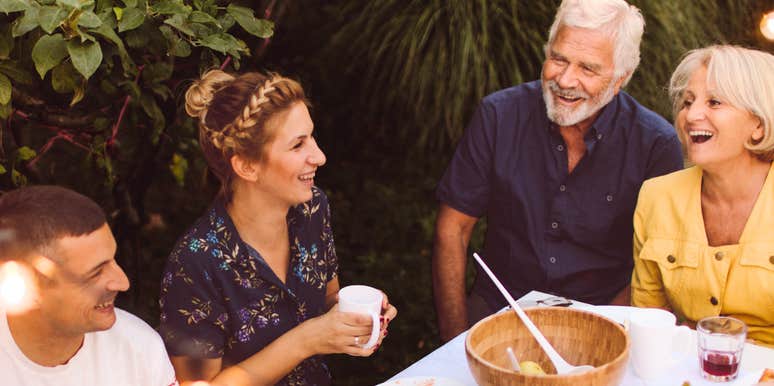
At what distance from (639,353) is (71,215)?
121 centimetres

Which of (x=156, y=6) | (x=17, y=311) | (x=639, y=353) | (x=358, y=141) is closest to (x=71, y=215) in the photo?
(x=17, y=311)

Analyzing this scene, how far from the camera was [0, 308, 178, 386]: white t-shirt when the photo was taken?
170 centimetres

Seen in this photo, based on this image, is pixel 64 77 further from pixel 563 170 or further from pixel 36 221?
pixel 563 170

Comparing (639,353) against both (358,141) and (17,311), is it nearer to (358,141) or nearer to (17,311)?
(17,311)

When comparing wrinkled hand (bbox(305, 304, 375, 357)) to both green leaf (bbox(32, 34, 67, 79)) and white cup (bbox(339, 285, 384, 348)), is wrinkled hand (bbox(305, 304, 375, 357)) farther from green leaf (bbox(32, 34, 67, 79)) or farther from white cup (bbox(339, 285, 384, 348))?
green leaf (bbox(32, 34, 67, 79))

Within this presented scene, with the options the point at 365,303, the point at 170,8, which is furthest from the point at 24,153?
the point at 365,303

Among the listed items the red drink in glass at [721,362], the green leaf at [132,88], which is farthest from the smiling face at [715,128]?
the green leaf at [132,88]

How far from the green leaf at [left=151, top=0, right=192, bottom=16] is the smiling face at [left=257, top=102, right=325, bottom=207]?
37cm

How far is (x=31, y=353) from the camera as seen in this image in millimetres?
1718

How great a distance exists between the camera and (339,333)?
2.06m

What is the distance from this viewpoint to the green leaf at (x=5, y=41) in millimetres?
2109

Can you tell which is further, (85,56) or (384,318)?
(384,318)

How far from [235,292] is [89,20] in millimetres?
771

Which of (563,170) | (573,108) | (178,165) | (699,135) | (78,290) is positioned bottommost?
(178,165)
